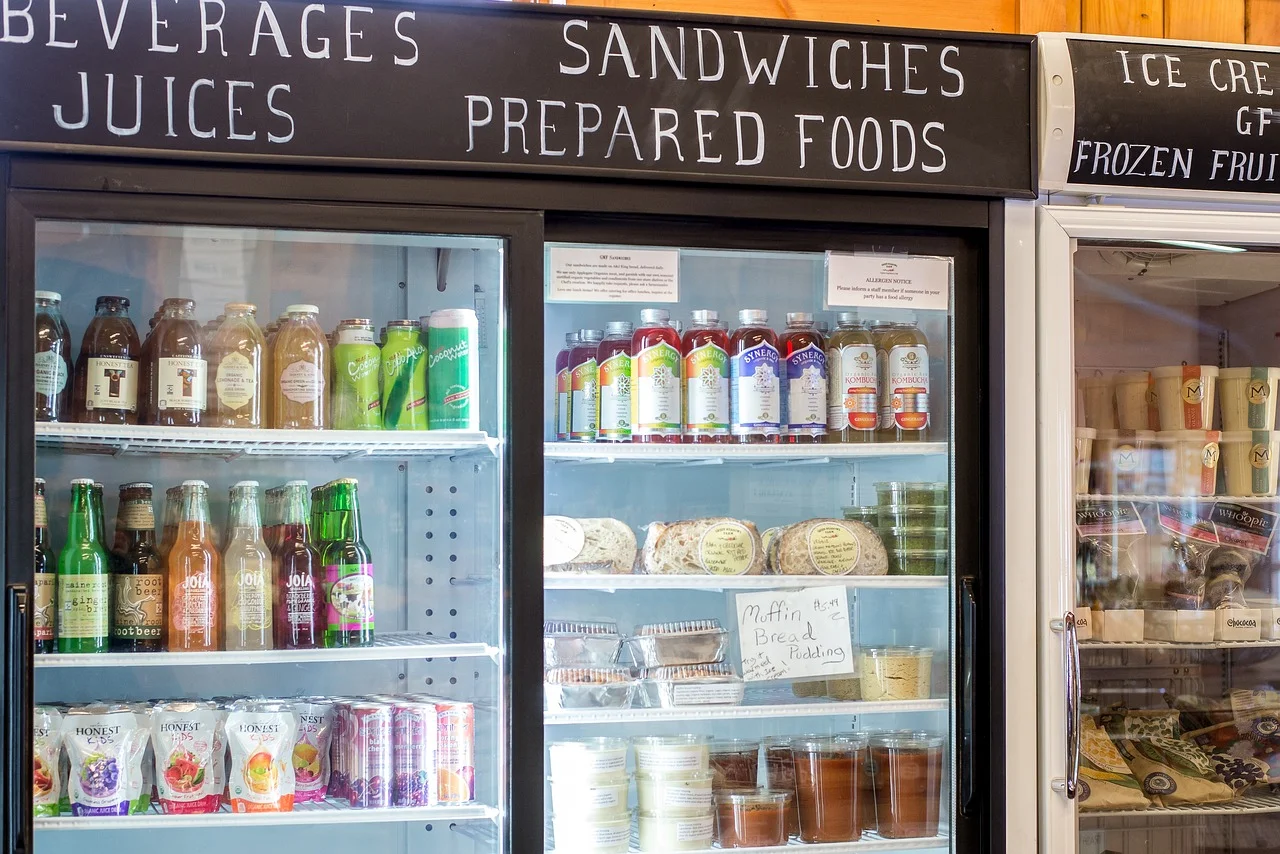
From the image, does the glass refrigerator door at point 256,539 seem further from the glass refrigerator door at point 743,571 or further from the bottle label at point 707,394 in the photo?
the bottle label at point 707,394

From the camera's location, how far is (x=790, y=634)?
2447mm

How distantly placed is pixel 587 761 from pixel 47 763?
948mm

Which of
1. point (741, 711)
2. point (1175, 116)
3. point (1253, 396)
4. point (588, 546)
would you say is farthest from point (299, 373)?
point (1253, 396)

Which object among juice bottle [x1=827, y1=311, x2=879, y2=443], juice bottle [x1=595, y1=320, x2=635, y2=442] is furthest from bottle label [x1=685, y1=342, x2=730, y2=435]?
juice bottle [x1=827, y1=311, x2=879, y2=443]

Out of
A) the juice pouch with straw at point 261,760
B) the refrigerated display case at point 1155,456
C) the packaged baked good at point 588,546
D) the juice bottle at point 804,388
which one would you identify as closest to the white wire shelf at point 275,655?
the juice pouch with straw at point 261,760

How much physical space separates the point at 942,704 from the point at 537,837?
2.66 ft

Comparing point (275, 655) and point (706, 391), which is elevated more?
point (706, 391)

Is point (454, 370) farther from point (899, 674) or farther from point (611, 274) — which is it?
point (899, 674)

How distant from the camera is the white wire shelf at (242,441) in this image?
2090 mm

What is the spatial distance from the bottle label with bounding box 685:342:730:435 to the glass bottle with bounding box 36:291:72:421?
1.13m

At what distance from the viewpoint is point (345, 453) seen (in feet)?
8.04

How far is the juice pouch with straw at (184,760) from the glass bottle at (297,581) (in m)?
0.19

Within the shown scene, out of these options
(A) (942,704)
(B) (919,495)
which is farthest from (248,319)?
(A) (942,704)

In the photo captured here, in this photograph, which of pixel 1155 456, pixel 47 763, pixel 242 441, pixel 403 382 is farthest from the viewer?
pixel 1155 456
